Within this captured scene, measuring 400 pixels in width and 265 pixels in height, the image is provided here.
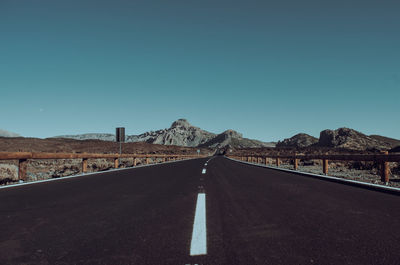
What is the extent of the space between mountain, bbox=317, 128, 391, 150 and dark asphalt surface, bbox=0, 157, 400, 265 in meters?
124

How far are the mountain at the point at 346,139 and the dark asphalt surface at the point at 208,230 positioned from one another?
407 ft

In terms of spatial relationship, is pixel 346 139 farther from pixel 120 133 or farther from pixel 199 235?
pixel 199 235

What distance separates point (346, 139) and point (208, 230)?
145759mm

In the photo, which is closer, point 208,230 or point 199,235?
point 199,235

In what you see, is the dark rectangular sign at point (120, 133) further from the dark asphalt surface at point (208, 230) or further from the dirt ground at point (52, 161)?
the dark asphalt surface at point (208, 230)

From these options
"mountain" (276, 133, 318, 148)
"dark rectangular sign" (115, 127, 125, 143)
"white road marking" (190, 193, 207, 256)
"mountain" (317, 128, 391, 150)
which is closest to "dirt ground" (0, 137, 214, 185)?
"dark rectangular sign" (115, 127, 125, 143)

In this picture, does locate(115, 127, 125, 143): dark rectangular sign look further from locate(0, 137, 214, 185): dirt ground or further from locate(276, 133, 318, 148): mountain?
locate(276, 133, 318, 148): mountain

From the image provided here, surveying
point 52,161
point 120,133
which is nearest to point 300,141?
point 120,133

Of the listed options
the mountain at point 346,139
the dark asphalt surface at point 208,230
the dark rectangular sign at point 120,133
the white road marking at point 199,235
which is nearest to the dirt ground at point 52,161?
the dark rectangular sign at point 120,133

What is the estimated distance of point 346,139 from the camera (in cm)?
13012

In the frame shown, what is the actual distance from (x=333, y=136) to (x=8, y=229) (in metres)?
156

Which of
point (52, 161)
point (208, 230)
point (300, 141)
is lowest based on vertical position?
point (52, 161)

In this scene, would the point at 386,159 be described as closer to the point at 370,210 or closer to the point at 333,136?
the point at 370,210

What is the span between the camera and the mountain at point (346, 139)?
117 m
